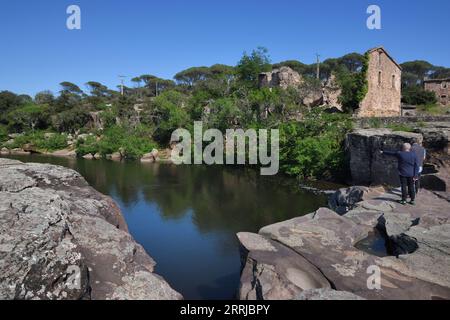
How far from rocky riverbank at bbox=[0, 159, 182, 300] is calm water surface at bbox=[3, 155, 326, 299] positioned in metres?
1.35

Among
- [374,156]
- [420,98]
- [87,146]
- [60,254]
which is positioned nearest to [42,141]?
[87,146]

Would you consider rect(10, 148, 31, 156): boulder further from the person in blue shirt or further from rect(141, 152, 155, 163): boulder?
the person in blue shirt

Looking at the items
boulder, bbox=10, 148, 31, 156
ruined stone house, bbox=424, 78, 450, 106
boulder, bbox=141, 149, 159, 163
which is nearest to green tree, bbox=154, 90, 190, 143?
boulder, bbox=141, 149, 159, 163

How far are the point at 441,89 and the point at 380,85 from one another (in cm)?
1811

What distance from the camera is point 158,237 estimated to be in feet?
37.4

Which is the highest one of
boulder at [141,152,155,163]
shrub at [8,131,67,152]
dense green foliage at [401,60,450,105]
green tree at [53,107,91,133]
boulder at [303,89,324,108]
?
dense green foliage at [401,60,450,105]

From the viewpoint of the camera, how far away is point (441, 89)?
149 feet

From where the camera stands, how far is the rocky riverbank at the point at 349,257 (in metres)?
5.18

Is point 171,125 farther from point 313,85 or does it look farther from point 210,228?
point 210,228

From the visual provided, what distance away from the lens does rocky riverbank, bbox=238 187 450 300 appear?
518cm

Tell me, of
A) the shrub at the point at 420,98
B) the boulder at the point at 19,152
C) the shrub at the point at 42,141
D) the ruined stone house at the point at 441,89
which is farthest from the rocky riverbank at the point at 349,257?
the ruined stone house at the point at 441,89

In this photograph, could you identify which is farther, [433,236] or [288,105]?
[288,105]
